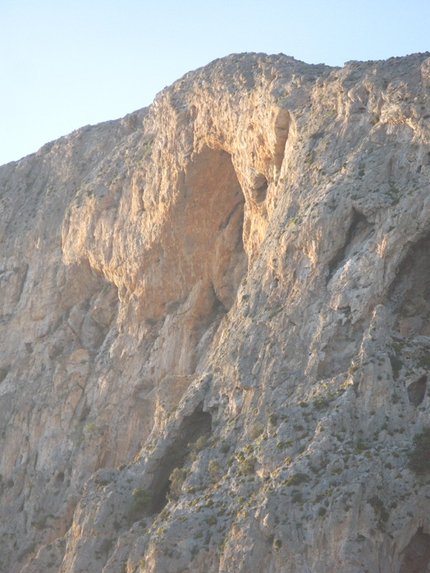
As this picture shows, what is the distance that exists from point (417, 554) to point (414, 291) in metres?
10.4

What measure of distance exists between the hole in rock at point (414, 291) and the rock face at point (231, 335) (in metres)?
0.08

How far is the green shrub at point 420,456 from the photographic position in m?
29.4

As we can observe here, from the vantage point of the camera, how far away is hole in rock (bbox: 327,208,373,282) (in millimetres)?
37062

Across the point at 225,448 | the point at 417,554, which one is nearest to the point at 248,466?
the point at 225,448

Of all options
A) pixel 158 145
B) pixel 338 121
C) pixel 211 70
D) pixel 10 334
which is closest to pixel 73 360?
pixel 10 334

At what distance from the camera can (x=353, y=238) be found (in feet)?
123

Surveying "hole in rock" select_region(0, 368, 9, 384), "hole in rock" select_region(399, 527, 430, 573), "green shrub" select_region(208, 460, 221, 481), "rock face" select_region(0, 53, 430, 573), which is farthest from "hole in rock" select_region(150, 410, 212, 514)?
"hole in rock" select_region(0, 368, 9, 384)

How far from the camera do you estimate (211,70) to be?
174ft

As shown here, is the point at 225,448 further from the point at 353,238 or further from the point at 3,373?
the point at 3,373

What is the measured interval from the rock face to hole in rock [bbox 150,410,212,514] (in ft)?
0.30

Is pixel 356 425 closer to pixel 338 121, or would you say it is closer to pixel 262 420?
pixel 262 420

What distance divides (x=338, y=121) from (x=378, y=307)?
11.3m

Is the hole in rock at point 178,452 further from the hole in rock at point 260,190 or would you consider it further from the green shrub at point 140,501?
the hole in rock at point 260,190

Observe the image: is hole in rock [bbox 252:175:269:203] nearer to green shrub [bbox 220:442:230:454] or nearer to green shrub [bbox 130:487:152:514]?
green shrub [bbox 220:442:230:454]
